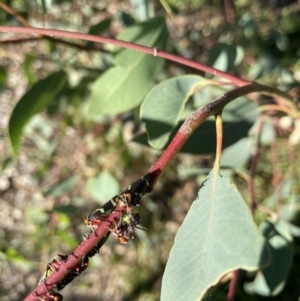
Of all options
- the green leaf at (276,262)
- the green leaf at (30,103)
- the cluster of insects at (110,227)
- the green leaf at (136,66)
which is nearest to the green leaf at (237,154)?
the green leaf at (276,262)

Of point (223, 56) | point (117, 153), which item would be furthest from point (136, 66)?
point (117, 153)

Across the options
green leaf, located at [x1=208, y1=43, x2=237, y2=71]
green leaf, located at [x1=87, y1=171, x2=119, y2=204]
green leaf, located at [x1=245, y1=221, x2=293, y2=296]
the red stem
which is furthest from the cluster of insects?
green leaf, located at [x1=87, y1=171, x2=119, y2=204]

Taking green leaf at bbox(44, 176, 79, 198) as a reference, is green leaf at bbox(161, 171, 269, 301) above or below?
above

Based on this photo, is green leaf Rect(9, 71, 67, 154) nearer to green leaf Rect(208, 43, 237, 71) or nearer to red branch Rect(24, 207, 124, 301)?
green leaf Rect(208, 43, 237, 71)

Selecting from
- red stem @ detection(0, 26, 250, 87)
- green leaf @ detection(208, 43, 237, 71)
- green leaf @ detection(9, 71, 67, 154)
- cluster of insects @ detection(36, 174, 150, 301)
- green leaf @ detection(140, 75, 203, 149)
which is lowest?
green leaf @ detection(208, 43, 237, 71)

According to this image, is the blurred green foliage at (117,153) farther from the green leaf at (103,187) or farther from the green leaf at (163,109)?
the green leaf at (163,109)

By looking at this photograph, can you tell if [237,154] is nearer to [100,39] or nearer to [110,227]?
[100,39]

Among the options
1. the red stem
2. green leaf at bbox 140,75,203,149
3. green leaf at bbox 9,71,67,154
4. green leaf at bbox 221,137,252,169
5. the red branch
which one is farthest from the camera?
green leaf at bbox 221,137,252,169
